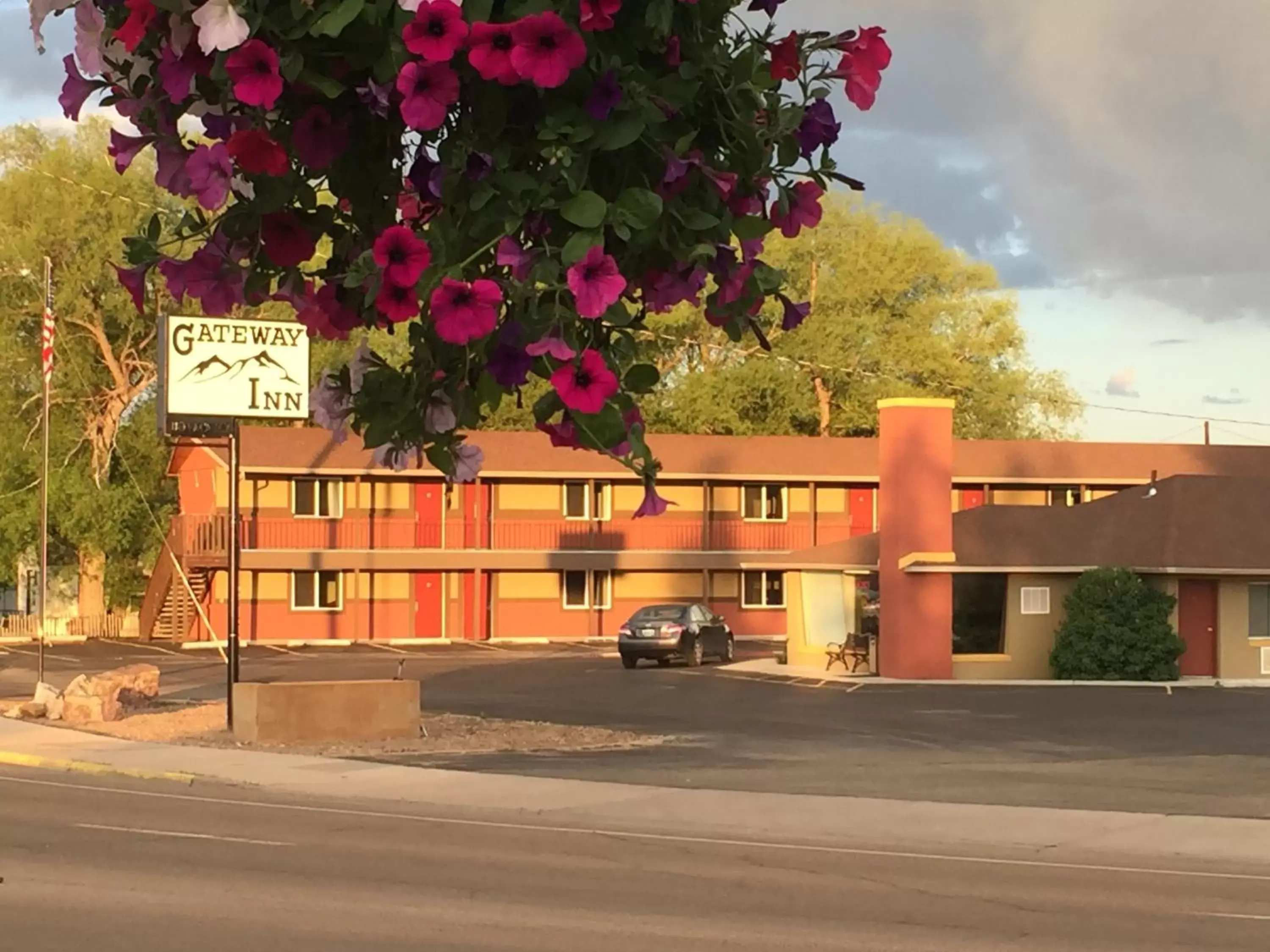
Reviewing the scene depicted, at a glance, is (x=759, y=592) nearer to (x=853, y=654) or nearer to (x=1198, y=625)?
(x=853, y=654)

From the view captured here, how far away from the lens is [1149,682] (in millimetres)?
40219

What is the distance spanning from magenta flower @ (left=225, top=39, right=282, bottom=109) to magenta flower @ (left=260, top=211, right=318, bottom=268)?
40cm

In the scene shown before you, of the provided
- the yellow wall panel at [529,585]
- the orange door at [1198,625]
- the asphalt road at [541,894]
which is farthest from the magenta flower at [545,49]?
the yellow wall panel at [529,585]

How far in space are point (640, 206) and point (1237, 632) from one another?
41.5 meters

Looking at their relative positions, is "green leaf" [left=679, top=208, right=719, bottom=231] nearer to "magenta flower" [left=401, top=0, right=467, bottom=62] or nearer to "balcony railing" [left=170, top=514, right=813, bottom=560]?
"magenta flower" [left=401, top=0, right=467, bottom=62]

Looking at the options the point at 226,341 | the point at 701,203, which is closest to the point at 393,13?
the point at 701,203

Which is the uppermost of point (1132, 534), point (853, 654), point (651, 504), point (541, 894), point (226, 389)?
point (226, 389)

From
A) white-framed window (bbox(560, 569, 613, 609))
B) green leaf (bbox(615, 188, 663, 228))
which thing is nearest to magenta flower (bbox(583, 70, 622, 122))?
green leaf (bbox(615, 188, 663, 228))

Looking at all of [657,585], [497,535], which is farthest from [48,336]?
[657,585]

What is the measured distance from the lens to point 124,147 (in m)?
3.04

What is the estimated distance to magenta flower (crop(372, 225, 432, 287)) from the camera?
8.77ft

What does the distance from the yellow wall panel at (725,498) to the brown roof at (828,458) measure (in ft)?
3.58

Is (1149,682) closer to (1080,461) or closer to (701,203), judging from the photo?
(1080,461)

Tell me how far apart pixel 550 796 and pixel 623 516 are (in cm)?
4474
